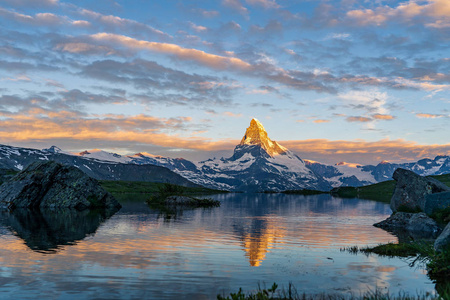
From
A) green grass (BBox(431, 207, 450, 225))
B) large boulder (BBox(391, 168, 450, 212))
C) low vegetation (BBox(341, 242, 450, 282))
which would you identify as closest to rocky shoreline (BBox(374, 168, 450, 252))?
large boulder (BBox(391, 168, 450, 212))

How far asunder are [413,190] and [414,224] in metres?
11.2

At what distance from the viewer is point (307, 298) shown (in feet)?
59.5

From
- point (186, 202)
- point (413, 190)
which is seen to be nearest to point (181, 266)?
point (413, 190)

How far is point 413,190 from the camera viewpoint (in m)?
61.8

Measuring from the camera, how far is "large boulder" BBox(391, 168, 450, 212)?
60.6 meters

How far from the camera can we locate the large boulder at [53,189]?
283 ft

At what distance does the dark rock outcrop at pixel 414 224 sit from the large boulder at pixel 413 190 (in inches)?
177

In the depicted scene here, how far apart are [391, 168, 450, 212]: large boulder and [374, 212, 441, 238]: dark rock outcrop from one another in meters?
4.50

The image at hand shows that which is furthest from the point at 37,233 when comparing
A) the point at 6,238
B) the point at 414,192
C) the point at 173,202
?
the point at 173,202

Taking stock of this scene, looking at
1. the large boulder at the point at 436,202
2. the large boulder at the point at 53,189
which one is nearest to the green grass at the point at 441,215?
the large boulder at the point at 436,202

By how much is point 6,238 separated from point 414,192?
54518mm

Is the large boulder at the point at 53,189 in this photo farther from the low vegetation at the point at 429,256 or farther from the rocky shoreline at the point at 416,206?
the low vegetation at the point at 429,256

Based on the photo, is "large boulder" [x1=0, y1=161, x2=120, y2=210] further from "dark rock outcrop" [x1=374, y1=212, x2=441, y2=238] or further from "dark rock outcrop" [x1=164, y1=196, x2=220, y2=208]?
"dark rock outcrop" [x1=374, y1=212, x2=441, y2=238]

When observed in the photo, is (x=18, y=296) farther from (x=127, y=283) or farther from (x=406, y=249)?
(x=406, y=249)
